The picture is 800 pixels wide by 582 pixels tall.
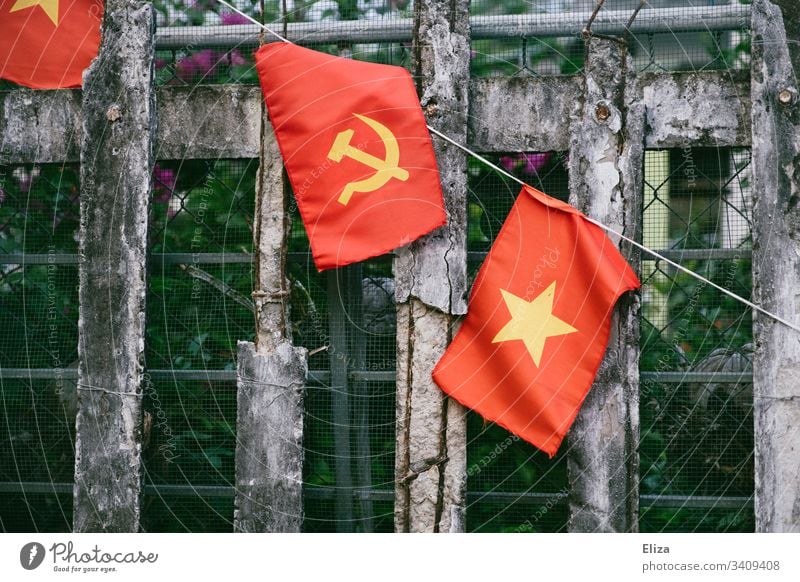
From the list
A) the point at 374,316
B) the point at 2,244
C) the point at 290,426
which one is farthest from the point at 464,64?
the point at 2,244

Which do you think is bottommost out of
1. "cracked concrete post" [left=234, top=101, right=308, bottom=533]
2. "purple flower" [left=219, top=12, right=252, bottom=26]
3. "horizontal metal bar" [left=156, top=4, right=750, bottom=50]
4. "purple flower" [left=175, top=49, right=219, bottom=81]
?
"cracked concrete post" [left=234, top=101, right=308, bottom=533]

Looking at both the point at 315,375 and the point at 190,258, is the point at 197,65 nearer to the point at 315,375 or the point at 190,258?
the point at 190,258

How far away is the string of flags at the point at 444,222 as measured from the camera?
10.8 ft

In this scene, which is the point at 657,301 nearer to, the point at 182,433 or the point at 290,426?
the point at 290,426

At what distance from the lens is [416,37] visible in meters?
3.40

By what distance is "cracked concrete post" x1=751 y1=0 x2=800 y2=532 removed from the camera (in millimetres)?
3252

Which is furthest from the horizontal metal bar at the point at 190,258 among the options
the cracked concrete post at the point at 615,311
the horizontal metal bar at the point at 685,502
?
the horizontal metal bar at the point at 685,502

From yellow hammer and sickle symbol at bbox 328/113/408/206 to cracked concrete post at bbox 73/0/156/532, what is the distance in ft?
2.94

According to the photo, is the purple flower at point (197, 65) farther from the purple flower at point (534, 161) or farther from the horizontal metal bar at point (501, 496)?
the horizontal metal bar at point (501, 496)

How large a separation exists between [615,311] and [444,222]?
0.86m

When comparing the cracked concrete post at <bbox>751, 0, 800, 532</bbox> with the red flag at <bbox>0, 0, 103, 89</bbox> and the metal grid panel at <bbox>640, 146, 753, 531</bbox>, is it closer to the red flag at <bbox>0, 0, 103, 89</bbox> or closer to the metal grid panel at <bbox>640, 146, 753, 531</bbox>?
the metal grid panel at <bbox>640, 146, 753, 531</bbox>

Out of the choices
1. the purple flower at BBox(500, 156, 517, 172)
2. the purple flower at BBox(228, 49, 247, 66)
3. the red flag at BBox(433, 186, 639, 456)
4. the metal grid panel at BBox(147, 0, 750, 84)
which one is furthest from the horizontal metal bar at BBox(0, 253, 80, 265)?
the purple flower at BBox(500, 156, 517, 172)

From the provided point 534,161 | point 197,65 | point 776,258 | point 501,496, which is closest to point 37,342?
point 197,65
